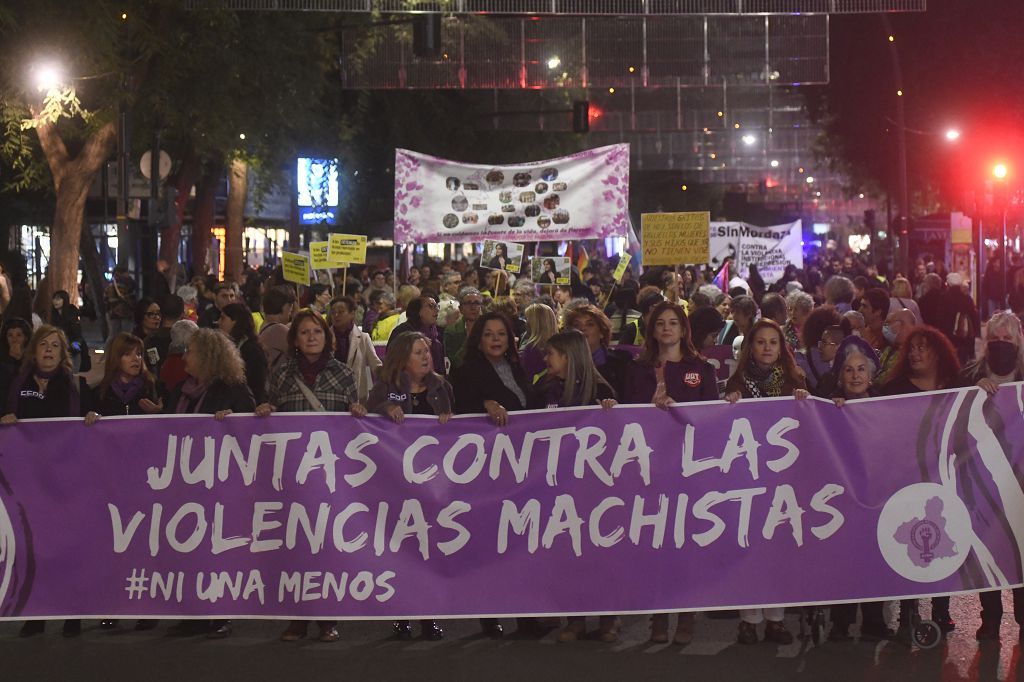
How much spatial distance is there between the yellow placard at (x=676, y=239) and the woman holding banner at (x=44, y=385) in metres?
9.63

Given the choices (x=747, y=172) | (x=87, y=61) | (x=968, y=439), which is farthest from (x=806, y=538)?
(x=747, y=172)

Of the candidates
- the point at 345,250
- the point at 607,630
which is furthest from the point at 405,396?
the point at 345,250

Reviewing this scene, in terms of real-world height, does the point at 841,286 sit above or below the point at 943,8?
below

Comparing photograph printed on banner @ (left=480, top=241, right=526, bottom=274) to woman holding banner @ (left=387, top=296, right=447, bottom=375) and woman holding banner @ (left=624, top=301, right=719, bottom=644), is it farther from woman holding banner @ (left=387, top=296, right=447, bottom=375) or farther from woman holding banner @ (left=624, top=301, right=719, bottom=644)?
woman holding banner @ (left=624, top=301, right=719, bottom=644)

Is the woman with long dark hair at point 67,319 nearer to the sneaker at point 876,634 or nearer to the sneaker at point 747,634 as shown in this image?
the sneaker at point 747,634

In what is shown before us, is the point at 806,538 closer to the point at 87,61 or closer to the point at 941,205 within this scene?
the point at 87,61

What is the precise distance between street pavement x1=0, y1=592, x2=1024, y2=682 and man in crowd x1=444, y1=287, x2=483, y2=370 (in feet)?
15.5

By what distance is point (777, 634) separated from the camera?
7699 millimetres

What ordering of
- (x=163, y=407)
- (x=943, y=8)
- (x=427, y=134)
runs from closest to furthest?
1. (x=163, y=407)
2. (x=943, y=8)
3. (x=427, y=134)

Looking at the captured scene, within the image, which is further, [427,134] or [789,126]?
[789,126]

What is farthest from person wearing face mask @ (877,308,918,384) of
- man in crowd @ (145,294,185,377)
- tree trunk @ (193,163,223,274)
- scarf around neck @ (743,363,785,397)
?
tree trunk @ (193,163,223,274)

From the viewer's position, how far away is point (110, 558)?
25.1ft

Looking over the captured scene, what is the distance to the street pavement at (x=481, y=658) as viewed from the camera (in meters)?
7.08

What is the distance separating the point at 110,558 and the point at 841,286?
7.24 meters
